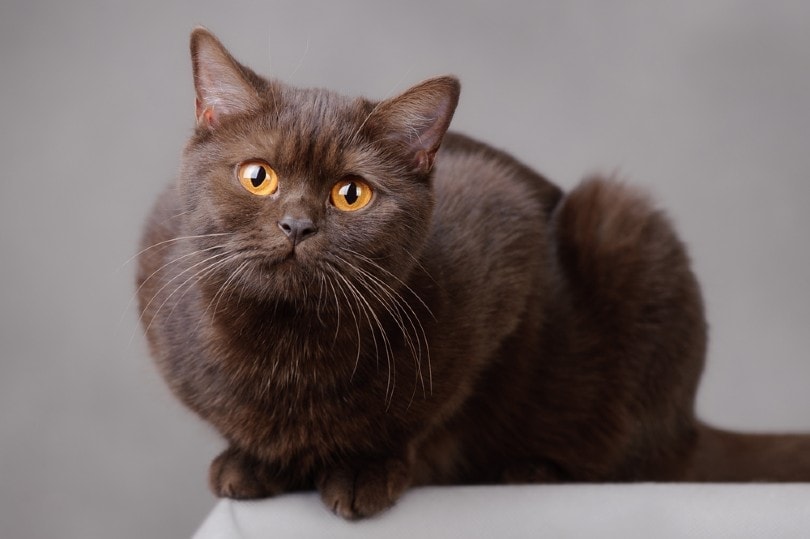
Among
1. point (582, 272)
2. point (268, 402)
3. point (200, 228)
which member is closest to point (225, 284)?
point (200, 228)

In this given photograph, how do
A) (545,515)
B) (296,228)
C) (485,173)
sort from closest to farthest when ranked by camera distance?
(296,228), (545,515), (485,173)

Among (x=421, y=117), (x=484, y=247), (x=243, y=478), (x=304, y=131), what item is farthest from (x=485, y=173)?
(x=243, y=478)

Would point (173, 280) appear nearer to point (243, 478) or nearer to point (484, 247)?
point (243, 478)

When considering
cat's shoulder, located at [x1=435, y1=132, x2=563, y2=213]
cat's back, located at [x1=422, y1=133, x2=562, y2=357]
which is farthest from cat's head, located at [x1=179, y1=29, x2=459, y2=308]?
cat's shoulder, located at [x1=435, y1=132, x2=563, y2=213]

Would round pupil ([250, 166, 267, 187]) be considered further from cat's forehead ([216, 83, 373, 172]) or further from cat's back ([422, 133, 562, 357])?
cat's back ([422, 133, 562, 357])

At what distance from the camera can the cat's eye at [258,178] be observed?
1.29m

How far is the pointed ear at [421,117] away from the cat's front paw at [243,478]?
47 centimetres

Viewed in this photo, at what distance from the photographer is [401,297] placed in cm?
139

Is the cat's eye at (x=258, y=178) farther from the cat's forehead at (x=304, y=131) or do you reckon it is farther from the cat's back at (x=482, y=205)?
the cat's back at (x=482, y=205)

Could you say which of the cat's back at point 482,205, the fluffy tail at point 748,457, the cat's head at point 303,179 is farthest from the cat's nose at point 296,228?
the fluffy tail at point 748,457

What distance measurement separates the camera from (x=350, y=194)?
1320 millimetres

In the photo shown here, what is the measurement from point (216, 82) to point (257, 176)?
0.52 ft

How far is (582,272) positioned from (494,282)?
0.84ft

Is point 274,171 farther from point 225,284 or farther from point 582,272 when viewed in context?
point 582,272
